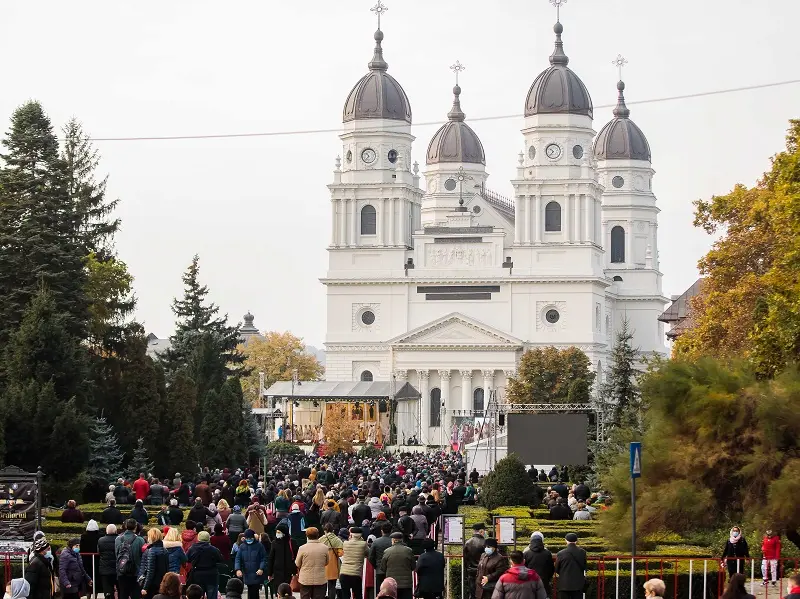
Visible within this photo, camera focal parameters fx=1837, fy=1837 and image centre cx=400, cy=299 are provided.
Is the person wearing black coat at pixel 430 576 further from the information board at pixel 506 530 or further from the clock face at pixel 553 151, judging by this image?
the clock face at pixel 553 151

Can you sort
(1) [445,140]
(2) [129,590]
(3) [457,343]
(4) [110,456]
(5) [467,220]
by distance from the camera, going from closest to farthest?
1. (2) [129,590]
2. (4) [110,456]
3. (3) [457,343]
4. (5) [467,220]
5. (1) [445,140]

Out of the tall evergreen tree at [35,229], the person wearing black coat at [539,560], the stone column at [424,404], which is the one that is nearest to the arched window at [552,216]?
the stone column at [424,404]

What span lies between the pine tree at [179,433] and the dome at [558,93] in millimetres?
66953

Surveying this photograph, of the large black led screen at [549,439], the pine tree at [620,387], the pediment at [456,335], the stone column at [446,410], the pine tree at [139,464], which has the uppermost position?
the pediment at [456,335]

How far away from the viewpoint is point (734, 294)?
1847 inches

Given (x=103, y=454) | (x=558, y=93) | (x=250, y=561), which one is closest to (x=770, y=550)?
(x=250, y=561)

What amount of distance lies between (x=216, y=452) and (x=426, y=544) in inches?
1127

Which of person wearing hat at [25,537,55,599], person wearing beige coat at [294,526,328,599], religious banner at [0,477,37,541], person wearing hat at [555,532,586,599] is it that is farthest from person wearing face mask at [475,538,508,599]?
religious banner at [0,477,37,541]

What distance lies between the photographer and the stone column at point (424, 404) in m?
110

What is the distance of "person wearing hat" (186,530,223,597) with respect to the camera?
70.0 ft

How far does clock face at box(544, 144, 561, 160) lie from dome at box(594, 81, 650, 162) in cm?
1972

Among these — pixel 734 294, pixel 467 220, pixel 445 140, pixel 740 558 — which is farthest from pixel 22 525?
pixel 445 140

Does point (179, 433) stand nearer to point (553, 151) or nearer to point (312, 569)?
point (312, 569)

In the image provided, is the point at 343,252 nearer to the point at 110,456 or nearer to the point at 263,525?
the point at 110,456
